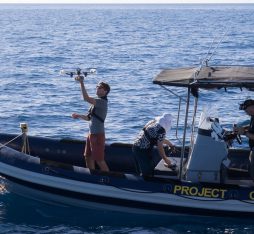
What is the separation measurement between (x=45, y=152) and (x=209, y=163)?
10.9 feet

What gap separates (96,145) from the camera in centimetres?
1152

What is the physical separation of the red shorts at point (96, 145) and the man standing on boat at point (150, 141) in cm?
67

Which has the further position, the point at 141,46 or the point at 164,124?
the point at 141,46

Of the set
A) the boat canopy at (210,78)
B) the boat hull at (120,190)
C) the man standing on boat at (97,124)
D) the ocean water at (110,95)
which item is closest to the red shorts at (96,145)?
the man standing on boat at (97,124)

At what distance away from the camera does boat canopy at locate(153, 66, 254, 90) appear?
407 inches

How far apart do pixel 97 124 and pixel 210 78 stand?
204 cm

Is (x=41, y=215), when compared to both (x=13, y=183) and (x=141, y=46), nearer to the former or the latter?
(x=13, y=183)

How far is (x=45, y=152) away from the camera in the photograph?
12898mm

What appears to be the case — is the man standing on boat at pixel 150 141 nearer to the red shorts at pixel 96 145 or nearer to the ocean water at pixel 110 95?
the red shorts at pixel 96 145

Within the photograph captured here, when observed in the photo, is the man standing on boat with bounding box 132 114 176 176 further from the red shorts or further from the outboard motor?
the red shorts

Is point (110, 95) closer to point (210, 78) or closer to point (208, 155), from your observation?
point (208, 155)

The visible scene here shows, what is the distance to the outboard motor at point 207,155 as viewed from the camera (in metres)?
11.0

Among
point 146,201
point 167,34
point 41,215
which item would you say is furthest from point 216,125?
point 167,34

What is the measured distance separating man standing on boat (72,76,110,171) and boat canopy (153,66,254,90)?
97 centimetres
